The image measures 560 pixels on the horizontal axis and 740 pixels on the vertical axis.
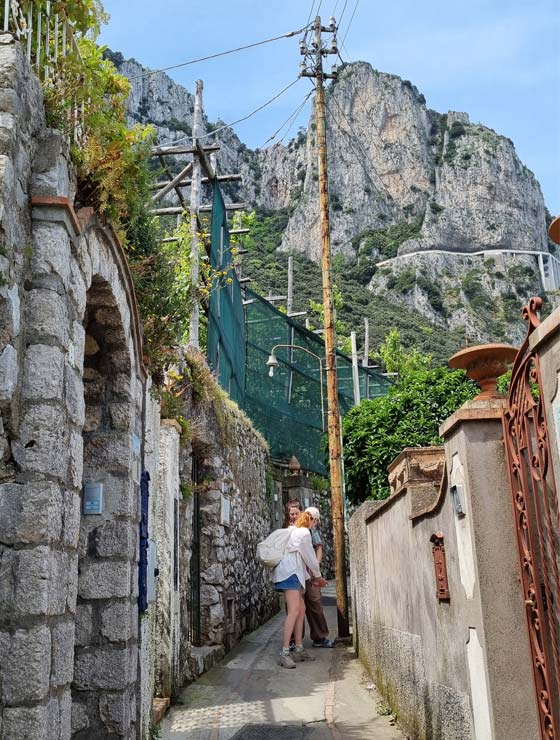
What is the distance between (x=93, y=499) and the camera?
417 cm

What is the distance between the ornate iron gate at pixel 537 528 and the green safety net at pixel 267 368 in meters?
6.66

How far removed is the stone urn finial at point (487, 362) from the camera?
3382 millimetres

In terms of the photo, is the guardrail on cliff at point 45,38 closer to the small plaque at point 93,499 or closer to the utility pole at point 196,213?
the small plaque at point 93,499

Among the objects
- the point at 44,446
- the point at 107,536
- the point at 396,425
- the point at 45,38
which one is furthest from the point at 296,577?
the point at 45,38

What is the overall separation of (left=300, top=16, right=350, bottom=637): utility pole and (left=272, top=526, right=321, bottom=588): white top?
1665 millimetres

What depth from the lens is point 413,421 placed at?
987 centimetres

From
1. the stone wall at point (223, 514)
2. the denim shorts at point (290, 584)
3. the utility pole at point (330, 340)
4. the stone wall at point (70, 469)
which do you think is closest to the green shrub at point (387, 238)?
the utility pole at point (330, 340)

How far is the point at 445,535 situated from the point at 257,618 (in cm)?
734

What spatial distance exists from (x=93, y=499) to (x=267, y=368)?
31.3ft

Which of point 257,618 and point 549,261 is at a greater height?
point 549,261

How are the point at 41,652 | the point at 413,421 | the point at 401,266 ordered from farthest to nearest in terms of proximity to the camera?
the point at 401,266 → the point at 413,421 → the point at 41,652

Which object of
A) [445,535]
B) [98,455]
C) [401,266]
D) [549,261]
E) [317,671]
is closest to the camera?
[445,535]

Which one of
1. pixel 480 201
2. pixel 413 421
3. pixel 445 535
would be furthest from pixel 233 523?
pixel 480 201

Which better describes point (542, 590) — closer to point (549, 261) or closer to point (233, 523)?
point (233, 523)
